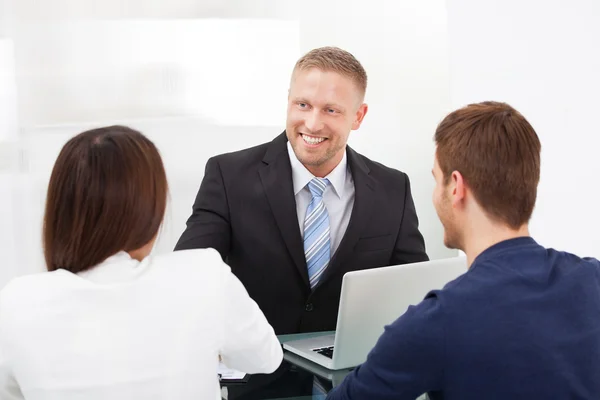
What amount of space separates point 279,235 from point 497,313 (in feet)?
4.38

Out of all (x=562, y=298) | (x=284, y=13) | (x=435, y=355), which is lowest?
(x=435, y=355)

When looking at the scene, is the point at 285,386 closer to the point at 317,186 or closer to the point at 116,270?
the point at 116,270

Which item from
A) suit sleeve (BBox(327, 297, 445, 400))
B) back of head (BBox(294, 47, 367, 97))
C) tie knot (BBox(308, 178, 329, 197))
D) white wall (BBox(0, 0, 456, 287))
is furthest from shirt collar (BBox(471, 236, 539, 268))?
white wall (BBox(0, 0, 456, 287))

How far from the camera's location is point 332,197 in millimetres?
2867

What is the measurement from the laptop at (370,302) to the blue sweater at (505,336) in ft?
1.46

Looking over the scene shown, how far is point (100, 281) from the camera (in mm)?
1450

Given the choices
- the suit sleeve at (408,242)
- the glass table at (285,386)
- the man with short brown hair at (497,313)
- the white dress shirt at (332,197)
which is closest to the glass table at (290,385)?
the glass table at (285,386)

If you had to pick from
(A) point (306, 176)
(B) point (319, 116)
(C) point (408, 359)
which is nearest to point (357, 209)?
(A) point (306, 176)

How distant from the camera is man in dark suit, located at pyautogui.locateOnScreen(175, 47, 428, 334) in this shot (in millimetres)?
2727

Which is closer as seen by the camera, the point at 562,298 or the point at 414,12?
the point at 562,298

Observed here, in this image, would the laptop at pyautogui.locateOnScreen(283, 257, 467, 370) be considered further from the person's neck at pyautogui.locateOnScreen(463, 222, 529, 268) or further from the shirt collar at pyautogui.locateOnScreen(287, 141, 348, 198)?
the shirt collar at pyautogui.locateOnScreen(287, 141, 348, 198)

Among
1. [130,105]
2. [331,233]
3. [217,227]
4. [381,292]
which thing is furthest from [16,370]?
[130,105]

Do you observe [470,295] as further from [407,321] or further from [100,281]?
[100,281]

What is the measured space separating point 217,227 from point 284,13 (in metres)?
2.23
